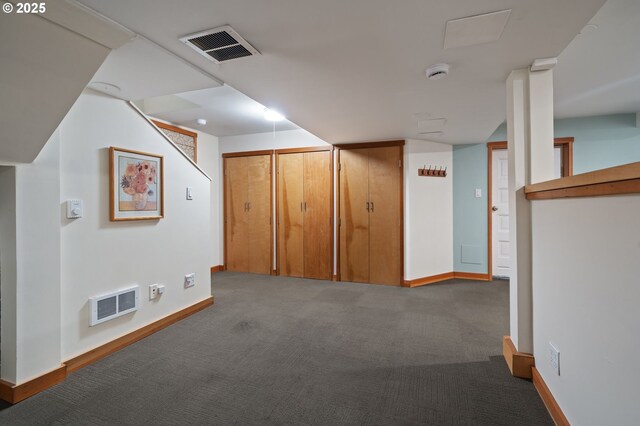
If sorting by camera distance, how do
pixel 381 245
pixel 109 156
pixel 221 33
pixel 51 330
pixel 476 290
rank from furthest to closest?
pixel 381 245
pixel 476 290
pixel 109 156
pixel 51 330
pixel 221 33

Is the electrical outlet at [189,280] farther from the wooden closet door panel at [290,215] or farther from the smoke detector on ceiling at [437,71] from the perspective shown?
the smoke detector on ceiling at [437,71]

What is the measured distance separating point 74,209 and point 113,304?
81cm

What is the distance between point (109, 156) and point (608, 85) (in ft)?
15.6

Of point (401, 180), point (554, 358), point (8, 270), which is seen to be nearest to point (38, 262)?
point (8, 270)

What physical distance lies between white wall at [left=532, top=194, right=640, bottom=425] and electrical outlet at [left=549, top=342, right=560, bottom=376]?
0.04 m

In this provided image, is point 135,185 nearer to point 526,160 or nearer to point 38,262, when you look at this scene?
point 38,262

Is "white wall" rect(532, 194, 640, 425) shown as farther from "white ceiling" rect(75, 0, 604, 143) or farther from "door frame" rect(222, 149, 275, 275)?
"door frame" rect(222, 149, 275, 275)

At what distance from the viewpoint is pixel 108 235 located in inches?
91.4

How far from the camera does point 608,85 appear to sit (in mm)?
2975

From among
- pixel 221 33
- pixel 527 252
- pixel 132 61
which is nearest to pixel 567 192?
pixel 527 252

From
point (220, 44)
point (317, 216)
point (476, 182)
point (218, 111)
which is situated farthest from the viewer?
point (317, 216)

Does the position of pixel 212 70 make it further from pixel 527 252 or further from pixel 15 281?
pixel 527 252

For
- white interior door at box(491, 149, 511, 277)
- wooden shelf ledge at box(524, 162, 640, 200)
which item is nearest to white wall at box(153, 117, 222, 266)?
white interior door at box(491, 149, 511, 277)

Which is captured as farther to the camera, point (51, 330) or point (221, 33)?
point (51, 330)
